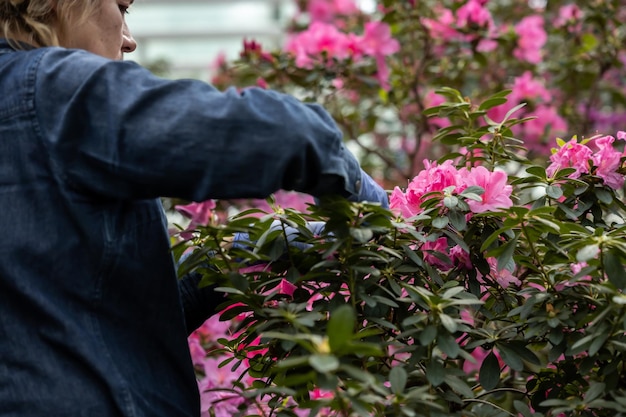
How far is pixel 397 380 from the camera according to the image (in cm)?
121

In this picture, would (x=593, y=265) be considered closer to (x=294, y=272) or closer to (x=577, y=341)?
(x=577, y=341)

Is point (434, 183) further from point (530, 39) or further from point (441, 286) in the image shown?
point (530, 39)

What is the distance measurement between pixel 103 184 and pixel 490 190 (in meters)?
0.59

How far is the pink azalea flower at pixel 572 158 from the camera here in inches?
59.9

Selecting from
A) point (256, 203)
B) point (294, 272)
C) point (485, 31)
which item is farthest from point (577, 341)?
point (256, 203)

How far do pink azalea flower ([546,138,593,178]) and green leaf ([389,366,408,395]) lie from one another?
0.49 metres

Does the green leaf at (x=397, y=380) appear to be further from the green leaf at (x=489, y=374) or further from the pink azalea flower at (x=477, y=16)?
the pink azalea flower at (x=477, y=16)

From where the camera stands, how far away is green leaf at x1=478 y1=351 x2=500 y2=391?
143 centimetres

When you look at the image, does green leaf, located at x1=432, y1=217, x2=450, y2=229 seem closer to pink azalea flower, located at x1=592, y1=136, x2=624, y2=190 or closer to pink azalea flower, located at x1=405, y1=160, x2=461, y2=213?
pink azalea flower, located at x1=405, y1=160, x2=461, y2=213

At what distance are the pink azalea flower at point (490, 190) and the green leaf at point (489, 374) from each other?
0.77ft

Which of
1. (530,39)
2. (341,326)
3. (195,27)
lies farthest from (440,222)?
(195,27)

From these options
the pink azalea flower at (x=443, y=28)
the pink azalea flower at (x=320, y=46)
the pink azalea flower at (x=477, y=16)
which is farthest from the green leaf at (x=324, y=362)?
the pink azalea flower at (x=443, y=28)

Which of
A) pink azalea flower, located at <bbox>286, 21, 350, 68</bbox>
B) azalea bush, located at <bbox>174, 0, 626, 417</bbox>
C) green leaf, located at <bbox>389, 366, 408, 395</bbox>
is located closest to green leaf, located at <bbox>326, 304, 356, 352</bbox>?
azalea bush, located at <bbox>174, 0, 626, 417</bbox>

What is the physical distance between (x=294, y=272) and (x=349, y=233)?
129 millimetres
